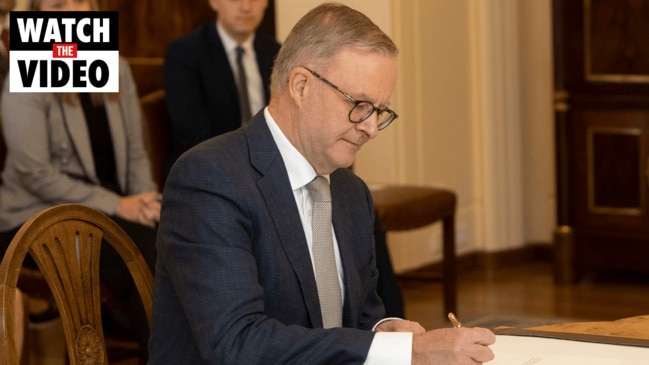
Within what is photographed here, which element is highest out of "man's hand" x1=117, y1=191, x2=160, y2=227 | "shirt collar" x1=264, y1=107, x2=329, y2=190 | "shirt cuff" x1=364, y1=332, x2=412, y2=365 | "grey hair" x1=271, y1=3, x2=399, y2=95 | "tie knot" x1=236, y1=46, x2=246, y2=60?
"grey hair" x1=271, y1=3, x2=399, y2=95

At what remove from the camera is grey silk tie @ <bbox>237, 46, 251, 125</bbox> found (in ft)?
14.4

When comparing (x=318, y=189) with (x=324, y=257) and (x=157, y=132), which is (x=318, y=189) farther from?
(x=157, y=132)

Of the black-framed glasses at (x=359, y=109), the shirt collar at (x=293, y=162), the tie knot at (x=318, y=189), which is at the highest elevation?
the black-framed glasses at (x=359, y=109)

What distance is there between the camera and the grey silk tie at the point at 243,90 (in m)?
4.38

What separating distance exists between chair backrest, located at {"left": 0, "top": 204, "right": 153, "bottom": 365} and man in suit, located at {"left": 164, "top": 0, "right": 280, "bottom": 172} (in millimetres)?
2283

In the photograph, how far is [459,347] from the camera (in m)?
1.56

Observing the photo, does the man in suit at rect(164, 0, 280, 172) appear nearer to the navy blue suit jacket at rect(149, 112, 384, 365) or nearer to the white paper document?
the navy blue suit jacket at rect(149, 112, 384, 365)

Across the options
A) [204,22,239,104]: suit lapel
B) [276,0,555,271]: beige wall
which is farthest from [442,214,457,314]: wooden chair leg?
[204,22,239,104]: suit lapel

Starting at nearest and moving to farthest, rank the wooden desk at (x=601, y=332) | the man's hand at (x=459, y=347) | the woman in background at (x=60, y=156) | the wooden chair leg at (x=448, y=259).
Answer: the man's hand at (x=459, y=347) → the wooden desk at (x=601, y=332) → the woman in background at (x=60, y=156) → the wooden chair leg at (x=448, y=259)

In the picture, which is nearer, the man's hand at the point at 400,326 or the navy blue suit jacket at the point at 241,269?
the navy blue suit jacket at the point at 241,269

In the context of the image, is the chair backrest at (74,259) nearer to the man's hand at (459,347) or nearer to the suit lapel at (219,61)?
the man's hand at (459,347)

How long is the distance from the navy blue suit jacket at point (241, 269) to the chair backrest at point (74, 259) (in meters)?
0.15

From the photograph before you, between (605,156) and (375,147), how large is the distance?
3.73 ft

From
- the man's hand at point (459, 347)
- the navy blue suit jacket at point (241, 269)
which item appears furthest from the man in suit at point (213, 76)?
the man's hand at point (459, 347)
